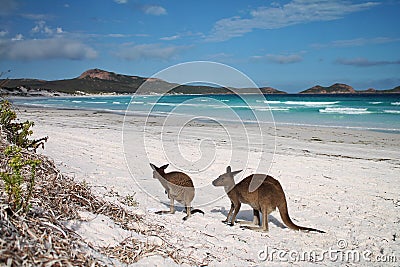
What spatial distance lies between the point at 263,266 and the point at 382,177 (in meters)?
5.75

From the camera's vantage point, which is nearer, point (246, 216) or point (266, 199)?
point (266, 199)

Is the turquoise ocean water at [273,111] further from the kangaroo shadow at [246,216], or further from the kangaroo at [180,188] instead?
the kangaroo at [180,188]

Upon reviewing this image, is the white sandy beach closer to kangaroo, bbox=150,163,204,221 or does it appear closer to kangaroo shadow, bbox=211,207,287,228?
kangaroo shadow, bbox=211,207,287,228

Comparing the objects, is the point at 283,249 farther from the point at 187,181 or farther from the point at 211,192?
the point at 211,192

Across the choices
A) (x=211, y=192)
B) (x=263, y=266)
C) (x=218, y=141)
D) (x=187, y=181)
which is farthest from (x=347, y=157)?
(x=263, y=266)

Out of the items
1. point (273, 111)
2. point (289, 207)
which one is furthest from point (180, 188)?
point (273, 111)

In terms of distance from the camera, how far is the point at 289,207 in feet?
20.2

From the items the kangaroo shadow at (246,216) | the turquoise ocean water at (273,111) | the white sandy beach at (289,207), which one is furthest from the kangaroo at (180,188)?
the turquoise ocean water at (273,111)

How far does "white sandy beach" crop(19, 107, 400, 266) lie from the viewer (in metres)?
4.19

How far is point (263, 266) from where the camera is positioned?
12.9 feet

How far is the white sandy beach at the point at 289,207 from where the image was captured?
165 inches

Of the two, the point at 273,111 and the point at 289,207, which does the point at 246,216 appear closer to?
the point at 289,207

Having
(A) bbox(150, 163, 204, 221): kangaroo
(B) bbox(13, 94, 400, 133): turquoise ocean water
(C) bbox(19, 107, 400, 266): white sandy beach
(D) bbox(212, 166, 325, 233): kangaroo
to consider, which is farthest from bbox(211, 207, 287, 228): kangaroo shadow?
(B) bbox(13, 94, 400, 133): turquoise ocean water

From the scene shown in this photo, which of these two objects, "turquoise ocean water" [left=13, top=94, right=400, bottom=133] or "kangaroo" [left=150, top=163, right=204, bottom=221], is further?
"turquoise ocean water" [left=13, top=94, right=400, bottom=133]
